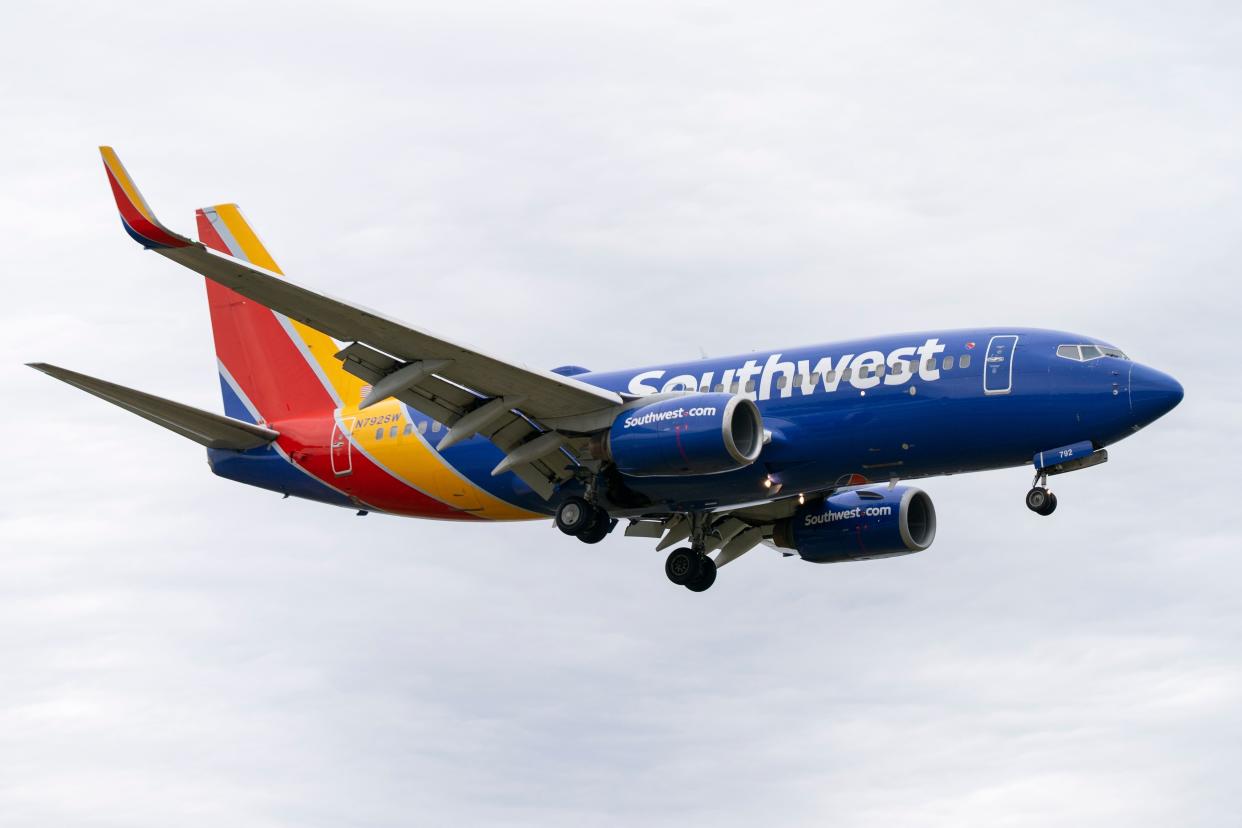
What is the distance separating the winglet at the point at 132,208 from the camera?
33.2m

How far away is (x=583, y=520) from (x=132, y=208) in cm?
1214

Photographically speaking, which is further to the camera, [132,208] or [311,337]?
[311,337]

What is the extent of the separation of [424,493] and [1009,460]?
1366 cm

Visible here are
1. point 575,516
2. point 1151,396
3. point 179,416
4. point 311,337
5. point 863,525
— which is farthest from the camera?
point 311,337

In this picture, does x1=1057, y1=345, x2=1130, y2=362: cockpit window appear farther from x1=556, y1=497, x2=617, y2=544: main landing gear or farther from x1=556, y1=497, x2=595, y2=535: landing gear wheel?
x1=556, y1=497, x2=595, y2=535: landing gear wheel

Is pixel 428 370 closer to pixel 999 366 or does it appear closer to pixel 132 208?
pixel 132 208

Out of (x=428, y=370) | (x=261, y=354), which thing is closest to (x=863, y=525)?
(x=428, y=370)

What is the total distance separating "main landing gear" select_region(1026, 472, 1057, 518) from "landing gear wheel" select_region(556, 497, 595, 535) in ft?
30.4

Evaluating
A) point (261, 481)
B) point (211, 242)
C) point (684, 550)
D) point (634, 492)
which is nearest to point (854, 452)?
point (634, 492)

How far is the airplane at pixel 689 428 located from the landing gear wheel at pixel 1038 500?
0.16 ft

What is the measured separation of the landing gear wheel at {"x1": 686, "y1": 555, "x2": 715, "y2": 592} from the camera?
4516 cm

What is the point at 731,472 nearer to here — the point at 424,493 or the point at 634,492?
the point at 634,492

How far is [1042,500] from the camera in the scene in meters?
37.7

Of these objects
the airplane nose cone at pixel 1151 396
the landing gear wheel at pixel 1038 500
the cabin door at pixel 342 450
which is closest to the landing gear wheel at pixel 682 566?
the cabin door at pixel 342 450
